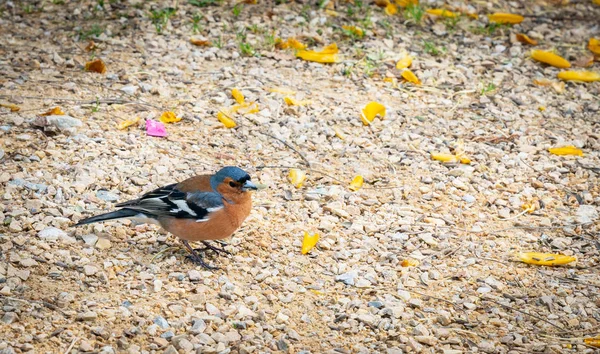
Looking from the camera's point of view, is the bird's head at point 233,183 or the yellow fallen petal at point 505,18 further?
the yellow fallen petal at point 505,18

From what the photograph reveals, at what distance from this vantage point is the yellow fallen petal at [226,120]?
7.09 metres

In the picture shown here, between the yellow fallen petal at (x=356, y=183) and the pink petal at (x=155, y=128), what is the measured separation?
1.66m

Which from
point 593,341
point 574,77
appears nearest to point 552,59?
point 574,77

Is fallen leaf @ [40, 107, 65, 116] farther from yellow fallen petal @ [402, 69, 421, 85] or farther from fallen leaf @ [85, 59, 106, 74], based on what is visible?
yellow fallen petal @ [402, 69, 421, 85]

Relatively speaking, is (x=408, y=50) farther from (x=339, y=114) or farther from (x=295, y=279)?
(x=295, y=279)

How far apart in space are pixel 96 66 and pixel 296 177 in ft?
7.94

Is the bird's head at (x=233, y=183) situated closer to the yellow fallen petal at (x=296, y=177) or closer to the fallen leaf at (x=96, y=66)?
the yellow fallen petal at (x=296, y=177)

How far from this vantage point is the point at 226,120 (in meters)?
7.10

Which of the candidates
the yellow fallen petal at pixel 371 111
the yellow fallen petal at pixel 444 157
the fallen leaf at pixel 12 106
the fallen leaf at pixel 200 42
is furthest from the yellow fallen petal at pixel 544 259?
the fallen leaf at pixel 12 106

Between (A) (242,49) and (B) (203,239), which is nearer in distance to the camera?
(B) (203,239)

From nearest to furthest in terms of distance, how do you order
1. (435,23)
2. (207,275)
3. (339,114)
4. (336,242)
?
1. (207,275)
2. (336,242)
3. (339,114)
4. (435,23)

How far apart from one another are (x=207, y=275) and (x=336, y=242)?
1.04 m

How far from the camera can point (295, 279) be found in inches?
212

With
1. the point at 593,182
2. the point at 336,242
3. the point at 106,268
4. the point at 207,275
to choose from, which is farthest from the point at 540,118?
the point at 106,268
